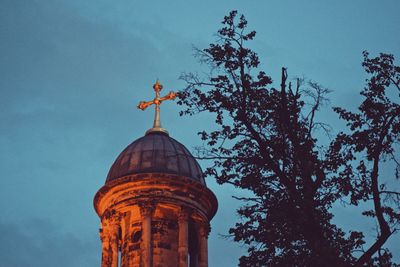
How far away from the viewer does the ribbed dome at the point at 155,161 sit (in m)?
25.9

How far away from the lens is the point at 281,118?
52.1 feet

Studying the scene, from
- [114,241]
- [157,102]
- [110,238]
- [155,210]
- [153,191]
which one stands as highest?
[157,102]

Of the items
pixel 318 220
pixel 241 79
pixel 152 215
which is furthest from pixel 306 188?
pixel 152 215

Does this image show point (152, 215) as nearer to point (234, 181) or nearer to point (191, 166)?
point (191, 166)

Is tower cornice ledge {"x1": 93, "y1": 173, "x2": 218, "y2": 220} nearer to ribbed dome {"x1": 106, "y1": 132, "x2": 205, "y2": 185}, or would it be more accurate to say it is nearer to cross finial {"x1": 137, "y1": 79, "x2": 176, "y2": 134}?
ribbed dome {"x1": 106, "y1": 132, "x2": 205, "y2": 185}

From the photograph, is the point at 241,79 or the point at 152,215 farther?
the point at 152,215

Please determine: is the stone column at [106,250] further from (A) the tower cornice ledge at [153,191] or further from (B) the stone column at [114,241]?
(A) the tower cornice ledge at [153,191]

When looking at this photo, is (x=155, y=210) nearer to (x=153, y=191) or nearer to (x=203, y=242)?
(x=153, y=191)

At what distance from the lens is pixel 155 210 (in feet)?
83.3

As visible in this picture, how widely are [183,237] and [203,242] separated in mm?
1349

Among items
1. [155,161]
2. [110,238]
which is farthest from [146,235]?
[155,161]

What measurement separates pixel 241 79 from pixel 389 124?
3.43 m

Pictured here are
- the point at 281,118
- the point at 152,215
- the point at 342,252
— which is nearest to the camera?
the point at 342,252

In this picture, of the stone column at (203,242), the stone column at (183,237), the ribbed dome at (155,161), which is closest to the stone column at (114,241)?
the ribbed dome at (155,161)
